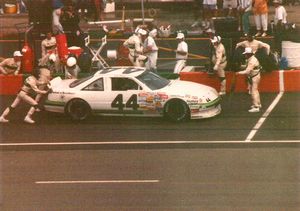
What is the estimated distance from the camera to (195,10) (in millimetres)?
38344

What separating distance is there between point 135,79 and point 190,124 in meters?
Result: 1.76

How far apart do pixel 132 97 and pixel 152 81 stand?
0.73 metres

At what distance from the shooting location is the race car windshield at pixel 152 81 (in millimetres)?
23469

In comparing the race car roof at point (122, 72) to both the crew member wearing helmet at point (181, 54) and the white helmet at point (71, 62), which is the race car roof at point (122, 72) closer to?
the white helmet at point (71, 62)

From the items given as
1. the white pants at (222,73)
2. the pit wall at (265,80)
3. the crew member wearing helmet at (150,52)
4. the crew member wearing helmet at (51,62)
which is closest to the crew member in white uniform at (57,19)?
the crew member wearing helmet at (51,62)

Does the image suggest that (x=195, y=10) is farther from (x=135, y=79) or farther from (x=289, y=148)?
(x=289, y=148)

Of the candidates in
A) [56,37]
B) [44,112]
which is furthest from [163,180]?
[56,37]

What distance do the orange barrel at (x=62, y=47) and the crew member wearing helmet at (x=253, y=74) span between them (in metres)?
5.97

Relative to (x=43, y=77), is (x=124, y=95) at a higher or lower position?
lower

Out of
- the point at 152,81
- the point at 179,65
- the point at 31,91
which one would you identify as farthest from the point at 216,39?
the point at 31,91

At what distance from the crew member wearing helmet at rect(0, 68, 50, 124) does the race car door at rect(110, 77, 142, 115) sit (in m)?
1.75

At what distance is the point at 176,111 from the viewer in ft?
76.1

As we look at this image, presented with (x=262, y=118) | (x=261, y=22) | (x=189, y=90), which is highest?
(x=261, y=22)

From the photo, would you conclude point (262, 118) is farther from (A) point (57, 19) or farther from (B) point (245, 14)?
(B) point (245, 14)
